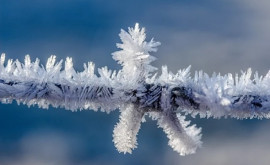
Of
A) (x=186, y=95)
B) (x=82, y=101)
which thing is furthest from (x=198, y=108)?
(x=82, y=101)

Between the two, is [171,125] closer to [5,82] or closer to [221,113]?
[221,113]

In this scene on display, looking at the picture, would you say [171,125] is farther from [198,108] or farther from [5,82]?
[5,82]

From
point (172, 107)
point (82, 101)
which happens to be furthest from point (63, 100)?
point (172, 107)

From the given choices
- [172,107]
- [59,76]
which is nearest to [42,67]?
[59,76]

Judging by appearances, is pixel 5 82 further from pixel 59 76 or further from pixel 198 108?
pixel 198 108
